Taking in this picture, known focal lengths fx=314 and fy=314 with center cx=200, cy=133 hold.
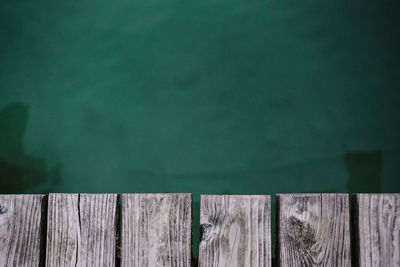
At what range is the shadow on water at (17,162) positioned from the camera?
186cm

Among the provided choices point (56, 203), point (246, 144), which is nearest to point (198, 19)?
point (246, 144)

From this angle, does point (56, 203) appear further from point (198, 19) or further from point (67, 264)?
point (198, 19)

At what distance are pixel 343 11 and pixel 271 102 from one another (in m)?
0.70

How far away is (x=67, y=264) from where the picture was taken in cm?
82

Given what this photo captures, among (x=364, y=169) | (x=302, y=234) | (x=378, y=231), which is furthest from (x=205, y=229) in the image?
(x=364, y=169)

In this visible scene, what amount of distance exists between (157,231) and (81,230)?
8.0 inches

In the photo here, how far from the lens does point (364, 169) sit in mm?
1770

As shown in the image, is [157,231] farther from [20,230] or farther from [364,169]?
[364,169]

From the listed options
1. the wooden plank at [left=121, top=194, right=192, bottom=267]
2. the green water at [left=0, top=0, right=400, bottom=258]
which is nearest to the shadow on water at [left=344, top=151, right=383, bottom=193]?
the green water at [left=0, top=0, right=400, bottom=258]

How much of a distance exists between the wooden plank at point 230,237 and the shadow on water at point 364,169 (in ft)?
3.91

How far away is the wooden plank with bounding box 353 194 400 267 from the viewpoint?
78 cm

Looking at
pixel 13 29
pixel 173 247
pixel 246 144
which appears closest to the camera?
pixel 173 247

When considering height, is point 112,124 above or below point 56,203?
above

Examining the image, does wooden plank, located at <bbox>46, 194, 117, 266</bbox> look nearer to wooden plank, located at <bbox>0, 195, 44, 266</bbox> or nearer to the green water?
wooden plank, located at <bbox>0, 195, 44, 266</bbox>
